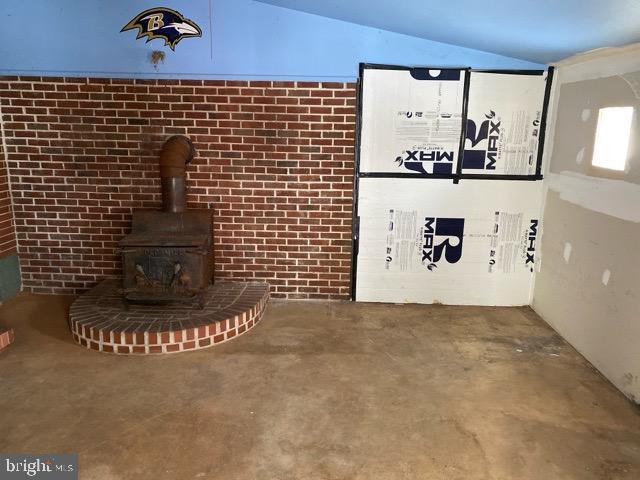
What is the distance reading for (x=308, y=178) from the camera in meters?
4.22

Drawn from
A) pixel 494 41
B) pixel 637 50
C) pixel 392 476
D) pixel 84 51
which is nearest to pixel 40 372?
pixel 392 476

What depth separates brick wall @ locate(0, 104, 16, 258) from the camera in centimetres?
417

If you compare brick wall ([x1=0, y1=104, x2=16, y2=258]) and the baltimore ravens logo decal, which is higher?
the baltimore ravens logo decal

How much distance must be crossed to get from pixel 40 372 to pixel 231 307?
1325mm

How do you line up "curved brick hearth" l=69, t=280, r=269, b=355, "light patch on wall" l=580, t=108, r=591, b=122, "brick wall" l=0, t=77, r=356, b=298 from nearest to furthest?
"curved brick hearth" l=69, t=280, r=269, b=355 → "light patch on wall" l=580, t=108, r=591, b=122 → "brick wall" l=0, t=77, r=356, b=298

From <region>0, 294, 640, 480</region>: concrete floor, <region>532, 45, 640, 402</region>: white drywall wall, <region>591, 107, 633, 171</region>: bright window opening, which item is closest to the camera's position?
<region>0, 294, 640, 480</region>: concrete floor

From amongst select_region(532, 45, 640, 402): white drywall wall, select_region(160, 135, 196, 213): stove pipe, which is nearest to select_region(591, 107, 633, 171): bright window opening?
select_region(532, 45, 640, 402): white drywall wall

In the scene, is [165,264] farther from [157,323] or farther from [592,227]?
[592,227]

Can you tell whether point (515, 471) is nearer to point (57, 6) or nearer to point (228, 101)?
point (228, 101)

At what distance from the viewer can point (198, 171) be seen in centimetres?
420

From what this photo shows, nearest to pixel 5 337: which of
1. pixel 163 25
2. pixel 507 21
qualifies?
pixel 163 25

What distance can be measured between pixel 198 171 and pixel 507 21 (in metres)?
2.64

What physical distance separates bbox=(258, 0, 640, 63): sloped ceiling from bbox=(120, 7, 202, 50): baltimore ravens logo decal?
703 millimetres

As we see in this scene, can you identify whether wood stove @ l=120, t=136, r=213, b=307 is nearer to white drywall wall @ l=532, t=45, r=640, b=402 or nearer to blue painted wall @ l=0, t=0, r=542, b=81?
blue painted wall @ l=0, t=0, r=542, b=81
